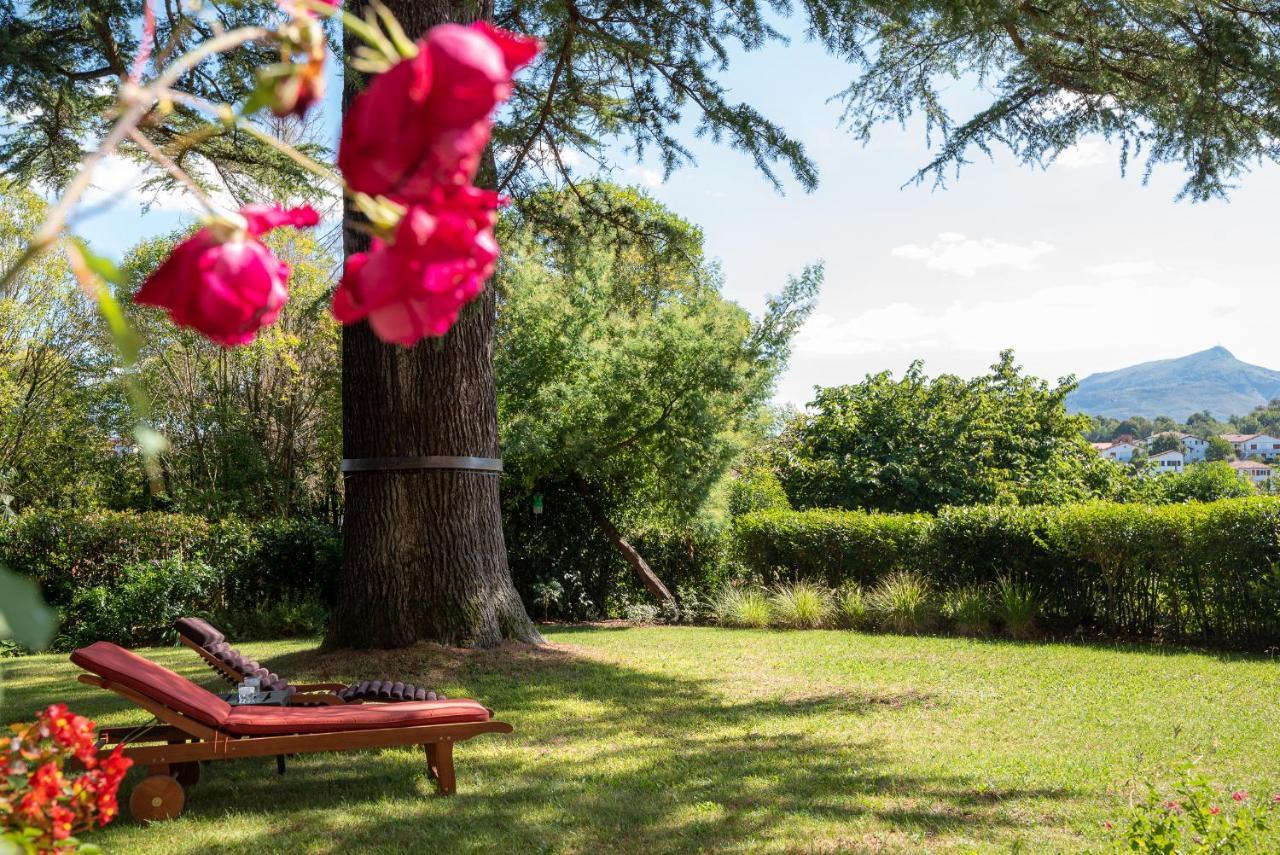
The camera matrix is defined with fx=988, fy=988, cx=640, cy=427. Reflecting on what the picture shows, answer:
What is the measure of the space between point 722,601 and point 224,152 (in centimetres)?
901

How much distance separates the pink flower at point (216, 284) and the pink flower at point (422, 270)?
74 mm

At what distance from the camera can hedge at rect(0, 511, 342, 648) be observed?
1197 cm

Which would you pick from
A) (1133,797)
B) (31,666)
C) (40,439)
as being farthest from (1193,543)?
(40,439)

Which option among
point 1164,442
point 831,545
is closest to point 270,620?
point 831,545

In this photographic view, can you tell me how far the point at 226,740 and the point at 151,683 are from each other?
45cm

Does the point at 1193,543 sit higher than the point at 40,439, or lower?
lower

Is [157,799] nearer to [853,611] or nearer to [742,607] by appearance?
[853,611]

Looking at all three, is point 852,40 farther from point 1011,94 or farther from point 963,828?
point 963,828

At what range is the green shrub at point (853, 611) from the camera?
41.7 ft

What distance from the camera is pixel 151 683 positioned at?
15.7ft

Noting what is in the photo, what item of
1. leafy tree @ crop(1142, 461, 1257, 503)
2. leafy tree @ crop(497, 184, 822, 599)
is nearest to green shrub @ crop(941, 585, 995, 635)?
leafy tree @ crop(497, 184, 822, 599)

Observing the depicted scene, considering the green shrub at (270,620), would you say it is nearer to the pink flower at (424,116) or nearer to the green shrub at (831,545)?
the green shrub at (831,545)

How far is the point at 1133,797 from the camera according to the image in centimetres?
503

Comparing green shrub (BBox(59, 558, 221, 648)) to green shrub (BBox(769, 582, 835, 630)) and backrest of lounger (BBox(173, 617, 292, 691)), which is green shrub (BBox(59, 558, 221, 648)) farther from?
green shrub (BBox(769, 582, 835, 630))
